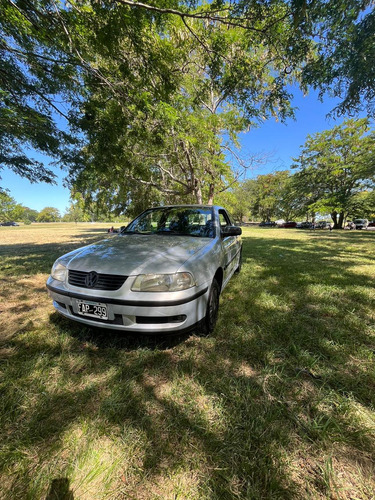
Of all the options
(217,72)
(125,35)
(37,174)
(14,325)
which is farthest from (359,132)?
(14,325)

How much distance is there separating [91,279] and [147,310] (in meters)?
0.68

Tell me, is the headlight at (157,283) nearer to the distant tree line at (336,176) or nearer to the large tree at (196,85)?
the large tree at (196,85)

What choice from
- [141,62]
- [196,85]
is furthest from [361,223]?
[141,62]

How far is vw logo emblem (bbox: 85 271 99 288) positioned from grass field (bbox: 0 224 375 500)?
75 centimetres

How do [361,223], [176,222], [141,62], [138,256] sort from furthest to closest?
[361,223], [141,62], [176,222], [138,256]

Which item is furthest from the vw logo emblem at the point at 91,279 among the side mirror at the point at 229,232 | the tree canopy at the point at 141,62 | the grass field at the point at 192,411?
the tree canopy at the point at 141,62

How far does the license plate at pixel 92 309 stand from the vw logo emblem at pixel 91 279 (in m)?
0.18

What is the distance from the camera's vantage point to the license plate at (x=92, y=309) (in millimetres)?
1912

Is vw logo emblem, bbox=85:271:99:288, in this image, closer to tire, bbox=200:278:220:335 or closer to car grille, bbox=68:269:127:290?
car grille, bbox=68:269:127:290

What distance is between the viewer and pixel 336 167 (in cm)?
2103

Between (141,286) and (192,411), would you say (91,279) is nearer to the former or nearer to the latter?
(141,286)

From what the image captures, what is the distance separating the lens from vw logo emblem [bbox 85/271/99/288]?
199 cm

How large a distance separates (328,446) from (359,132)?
96.8 ft

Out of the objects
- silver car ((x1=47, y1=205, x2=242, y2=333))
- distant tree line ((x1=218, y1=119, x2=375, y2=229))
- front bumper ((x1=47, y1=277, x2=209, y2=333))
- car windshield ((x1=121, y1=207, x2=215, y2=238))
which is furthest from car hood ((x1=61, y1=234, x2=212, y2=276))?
distant tree line ((x1=218, y1=119, x2=375, y2=229))
